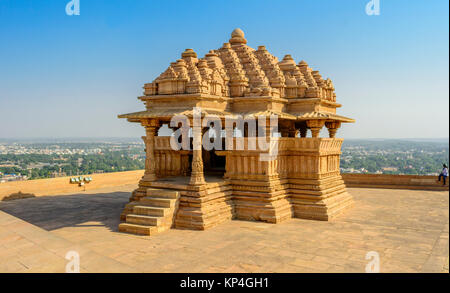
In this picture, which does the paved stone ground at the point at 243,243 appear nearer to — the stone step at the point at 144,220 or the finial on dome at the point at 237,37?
the stone step at the point at 144,220

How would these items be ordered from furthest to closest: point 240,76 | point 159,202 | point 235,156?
point 240,76 → point 235,156 → point 159,202

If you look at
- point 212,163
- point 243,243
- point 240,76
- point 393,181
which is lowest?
point 243,243

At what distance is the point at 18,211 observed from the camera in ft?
39.0

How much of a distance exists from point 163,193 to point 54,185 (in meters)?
7.92

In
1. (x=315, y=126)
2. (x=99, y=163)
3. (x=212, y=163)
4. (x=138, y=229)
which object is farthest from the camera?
(x=99, y=163)

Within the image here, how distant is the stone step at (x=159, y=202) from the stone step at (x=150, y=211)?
0.21m

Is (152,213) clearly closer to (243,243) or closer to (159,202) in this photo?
(159,202)

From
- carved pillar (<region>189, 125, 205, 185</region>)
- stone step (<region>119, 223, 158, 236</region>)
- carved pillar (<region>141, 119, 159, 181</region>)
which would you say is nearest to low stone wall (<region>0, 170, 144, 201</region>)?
carved pillar (<region>141, 119, 159, 181</region>)

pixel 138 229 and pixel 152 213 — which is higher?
pixel 152 213

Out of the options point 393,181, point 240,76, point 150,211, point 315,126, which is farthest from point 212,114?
point 393,181

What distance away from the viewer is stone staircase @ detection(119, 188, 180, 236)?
30.3ft

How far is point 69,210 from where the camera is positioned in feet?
39.5

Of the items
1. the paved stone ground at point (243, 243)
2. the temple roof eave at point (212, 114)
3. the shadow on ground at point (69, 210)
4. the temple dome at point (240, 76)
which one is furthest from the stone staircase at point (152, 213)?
the temple dome at point (240, 76)

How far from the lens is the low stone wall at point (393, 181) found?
18250 mm
